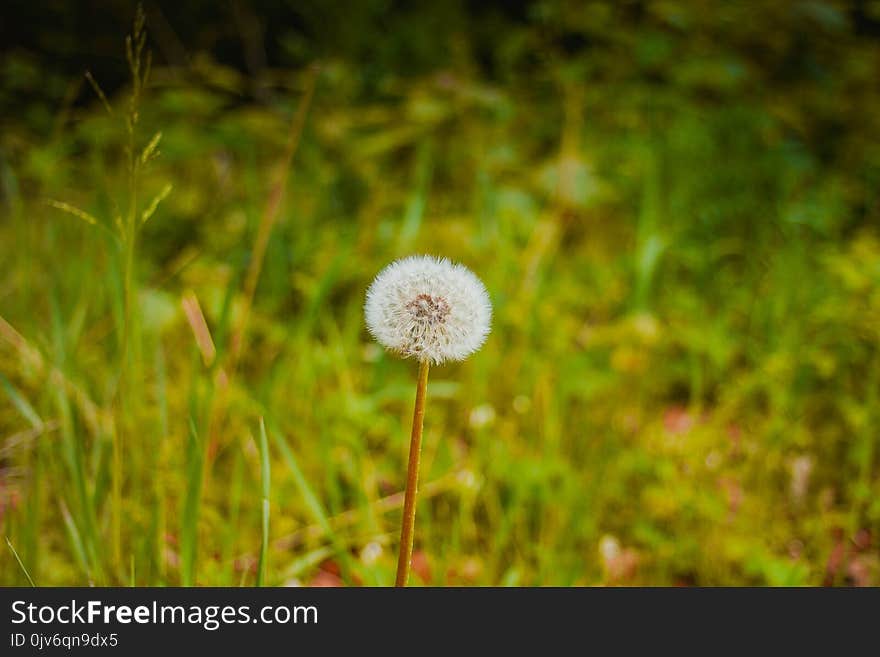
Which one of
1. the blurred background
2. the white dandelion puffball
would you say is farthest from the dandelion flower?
the blurred background

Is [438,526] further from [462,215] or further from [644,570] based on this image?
[462,215]

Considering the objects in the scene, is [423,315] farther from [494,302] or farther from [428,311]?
[494,302]

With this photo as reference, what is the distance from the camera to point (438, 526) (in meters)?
1.54

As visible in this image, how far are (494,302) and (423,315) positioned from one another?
1173 mm

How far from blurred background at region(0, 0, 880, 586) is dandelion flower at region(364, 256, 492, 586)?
29 centimetres

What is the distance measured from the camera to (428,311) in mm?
786

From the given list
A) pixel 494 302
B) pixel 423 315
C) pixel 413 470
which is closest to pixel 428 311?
pixel 423 315

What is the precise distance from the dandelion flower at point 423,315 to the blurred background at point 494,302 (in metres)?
0.29

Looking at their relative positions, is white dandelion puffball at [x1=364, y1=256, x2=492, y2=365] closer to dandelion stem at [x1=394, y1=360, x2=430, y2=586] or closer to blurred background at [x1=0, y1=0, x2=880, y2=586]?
dandelion stem at [x1=394, y1=360, x2=430, y2=586]

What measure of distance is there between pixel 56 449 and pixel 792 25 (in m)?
3.13

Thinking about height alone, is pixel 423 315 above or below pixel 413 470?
above

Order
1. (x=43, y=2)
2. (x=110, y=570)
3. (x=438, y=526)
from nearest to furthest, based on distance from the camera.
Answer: (x=110, y=570) < (x=438, y=526) < (x=43, y=2)

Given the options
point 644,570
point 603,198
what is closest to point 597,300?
point 603,198

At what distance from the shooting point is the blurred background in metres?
1.34
